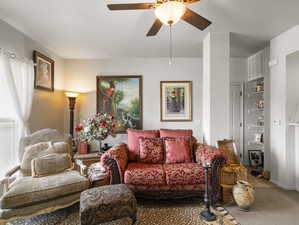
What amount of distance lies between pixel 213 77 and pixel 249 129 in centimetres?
212

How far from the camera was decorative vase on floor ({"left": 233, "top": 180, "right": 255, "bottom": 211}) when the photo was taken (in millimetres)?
2229

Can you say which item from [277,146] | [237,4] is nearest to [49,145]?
[237,4]

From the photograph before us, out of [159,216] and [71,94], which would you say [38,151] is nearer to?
[71,94]

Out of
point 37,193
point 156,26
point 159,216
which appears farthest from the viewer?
point 159,216

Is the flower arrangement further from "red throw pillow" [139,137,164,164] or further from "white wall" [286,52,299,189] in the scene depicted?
"white wall" [286,52,299,189]

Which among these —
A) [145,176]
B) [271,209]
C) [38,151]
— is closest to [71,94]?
[38,151]

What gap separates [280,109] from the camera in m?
3.04

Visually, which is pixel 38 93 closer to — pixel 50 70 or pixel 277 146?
pixel 50 70

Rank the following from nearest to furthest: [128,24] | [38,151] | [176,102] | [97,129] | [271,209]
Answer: [271,209], [38,151], [128,24], [97,129], [176,102]

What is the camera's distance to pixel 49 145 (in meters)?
2.62

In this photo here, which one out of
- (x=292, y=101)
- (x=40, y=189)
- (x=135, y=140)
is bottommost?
(x=40, y=189)

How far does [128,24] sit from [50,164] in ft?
7.67

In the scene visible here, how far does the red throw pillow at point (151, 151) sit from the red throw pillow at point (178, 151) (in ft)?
0.33

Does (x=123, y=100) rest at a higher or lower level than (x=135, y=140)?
higher
